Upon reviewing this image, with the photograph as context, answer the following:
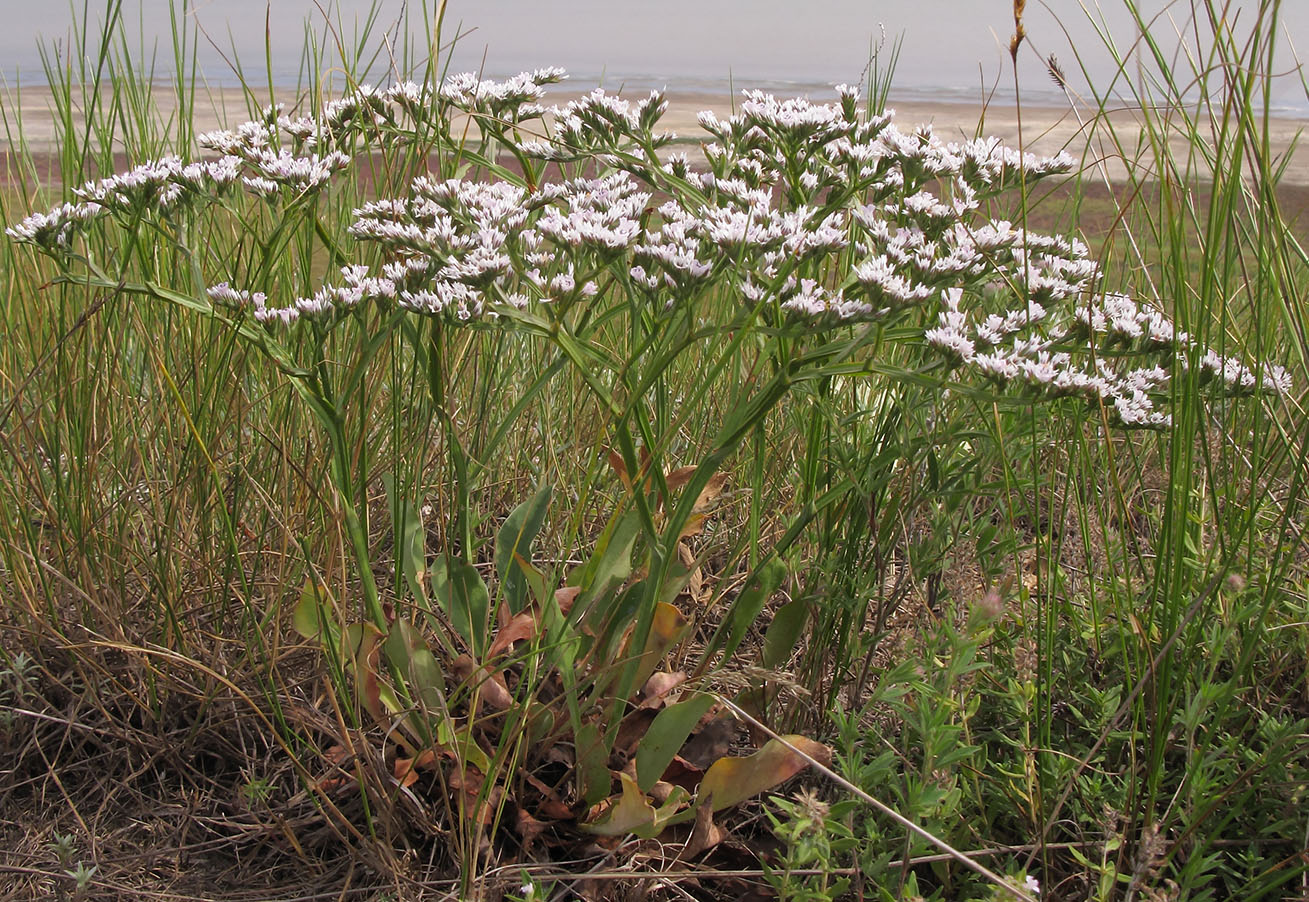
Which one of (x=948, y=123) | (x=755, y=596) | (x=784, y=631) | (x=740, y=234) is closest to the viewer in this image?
(x=740, y=234)

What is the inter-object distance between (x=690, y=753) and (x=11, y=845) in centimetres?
126

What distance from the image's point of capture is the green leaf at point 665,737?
1768mm

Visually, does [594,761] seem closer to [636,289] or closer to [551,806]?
[551,806]

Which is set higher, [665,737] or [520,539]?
[520,539]

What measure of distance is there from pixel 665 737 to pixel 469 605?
42 cm

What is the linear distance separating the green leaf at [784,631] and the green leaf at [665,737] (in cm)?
27

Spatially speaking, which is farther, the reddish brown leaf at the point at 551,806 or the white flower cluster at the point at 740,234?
the reddish brown leaf at the point at 551,806

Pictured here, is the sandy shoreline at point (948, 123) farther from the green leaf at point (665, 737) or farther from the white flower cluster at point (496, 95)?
the green leaf at point (665, 737)

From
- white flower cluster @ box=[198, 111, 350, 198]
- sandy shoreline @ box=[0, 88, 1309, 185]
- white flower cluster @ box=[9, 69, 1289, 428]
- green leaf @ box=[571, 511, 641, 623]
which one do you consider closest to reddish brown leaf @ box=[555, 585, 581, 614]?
green leaf @ box=[571, 511, 641, 623]

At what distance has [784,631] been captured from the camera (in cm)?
203

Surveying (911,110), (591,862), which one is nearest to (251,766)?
(591,862)

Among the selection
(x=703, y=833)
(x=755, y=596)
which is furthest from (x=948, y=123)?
Answer: (x=703, y=833)

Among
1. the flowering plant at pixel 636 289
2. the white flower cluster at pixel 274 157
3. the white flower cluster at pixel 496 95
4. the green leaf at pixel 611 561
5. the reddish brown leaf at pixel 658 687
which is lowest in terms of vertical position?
the reddish brown leaf at pixel 658 687

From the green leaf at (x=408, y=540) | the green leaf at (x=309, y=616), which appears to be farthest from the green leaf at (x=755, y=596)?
the green leaf at (x=309, y=616)
